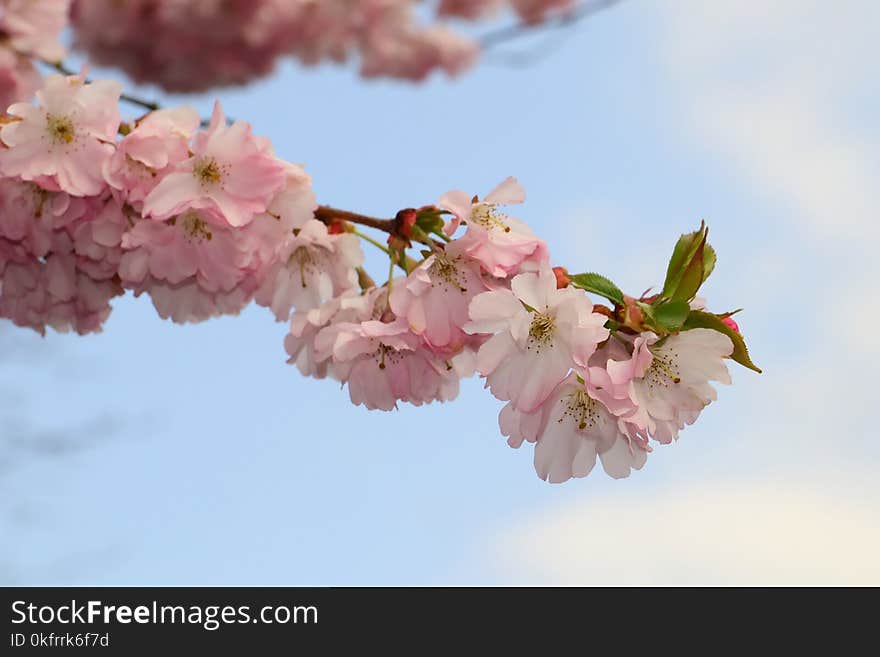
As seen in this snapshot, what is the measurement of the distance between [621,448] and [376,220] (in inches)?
19.6

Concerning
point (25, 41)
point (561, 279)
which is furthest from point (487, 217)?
point (25, 41)

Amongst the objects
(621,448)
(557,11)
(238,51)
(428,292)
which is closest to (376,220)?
(428,292)

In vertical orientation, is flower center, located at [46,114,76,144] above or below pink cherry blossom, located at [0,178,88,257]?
above

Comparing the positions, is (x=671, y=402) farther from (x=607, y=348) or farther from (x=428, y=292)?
(x=428, y=292)

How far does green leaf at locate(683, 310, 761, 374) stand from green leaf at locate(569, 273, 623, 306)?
10 centimetres

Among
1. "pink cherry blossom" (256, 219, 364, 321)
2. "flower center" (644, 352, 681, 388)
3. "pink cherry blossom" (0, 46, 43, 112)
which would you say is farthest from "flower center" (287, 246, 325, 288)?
"pink cherry blossom" (0, 46, 43, 112)

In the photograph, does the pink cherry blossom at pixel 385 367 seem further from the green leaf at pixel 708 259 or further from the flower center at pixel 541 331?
the green leaf at pixel 708 259

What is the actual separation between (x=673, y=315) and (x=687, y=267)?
67 mm

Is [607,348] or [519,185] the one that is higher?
[519,185]

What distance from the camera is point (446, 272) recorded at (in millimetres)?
1367

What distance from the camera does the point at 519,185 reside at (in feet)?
4.51

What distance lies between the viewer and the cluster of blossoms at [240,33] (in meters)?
6.49

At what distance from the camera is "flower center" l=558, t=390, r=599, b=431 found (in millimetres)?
1349

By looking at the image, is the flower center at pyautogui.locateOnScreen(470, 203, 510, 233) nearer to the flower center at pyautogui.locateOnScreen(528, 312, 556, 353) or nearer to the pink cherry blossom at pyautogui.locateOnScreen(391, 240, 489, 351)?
the pink cherry blossom at pyautogui.locateOnScreen(391, 240, 489, 351)
